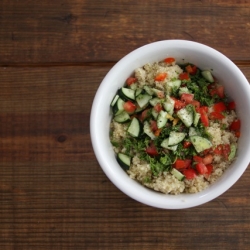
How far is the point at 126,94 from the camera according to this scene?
1.26 m

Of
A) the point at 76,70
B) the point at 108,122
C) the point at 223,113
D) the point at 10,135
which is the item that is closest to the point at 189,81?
the point at 223,113

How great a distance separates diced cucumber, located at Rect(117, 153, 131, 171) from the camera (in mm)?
1253

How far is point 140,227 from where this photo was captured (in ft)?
4.75

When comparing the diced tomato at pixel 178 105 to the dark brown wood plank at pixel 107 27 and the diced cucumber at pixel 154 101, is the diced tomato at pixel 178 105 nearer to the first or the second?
the diced cucumber at pixel 154 101

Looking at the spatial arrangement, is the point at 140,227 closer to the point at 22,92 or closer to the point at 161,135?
the point at 161,135

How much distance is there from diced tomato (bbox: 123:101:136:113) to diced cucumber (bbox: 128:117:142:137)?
34 mm

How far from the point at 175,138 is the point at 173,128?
28 mm

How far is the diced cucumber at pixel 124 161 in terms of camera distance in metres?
1.25

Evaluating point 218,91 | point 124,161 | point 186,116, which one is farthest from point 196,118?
point 124,161

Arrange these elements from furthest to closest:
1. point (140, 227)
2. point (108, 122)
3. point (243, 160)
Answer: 1. point (140, 227)
2. point (108, 122)
3. point (243, 160)

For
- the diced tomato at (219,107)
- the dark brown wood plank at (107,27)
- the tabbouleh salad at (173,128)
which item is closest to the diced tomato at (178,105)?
the tabbouleh salad at (173,128)

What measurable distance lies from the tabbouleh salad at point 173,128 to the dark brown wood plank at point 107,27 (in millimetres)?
220

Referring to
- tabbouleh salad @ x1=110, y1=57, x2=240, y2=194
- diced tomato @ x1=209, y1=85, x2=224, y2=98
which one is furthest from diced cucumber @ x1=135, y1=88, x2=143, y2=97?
diced tomato @ x1=209, y1=85, x2=224, y2=98

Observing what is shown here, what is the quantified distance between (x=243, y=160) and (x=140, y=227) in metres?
0.45
